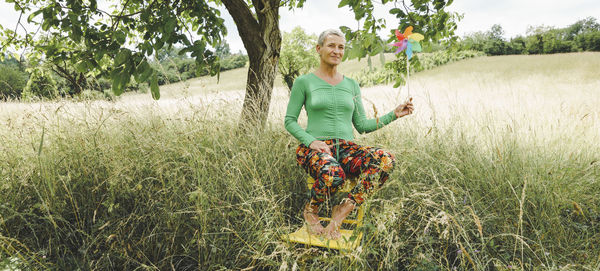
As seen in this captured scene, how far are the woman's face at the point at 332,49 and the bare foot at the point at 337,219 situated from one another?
1106mm

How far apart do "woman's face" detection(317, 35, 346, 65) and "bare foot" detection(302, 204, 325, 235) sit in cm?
114

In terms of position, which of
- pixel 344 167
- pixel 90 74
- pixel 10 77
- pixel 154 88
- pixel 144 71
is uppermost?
pixel 10 77

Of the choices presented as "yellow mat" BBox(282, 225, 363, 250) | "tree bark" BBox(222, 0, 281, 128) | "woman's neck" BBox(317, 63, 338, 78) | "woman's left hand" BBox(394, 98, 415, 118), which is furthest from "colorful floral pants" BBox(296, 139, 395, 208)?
"tree bark" BBox(222, 0, 281, 128)

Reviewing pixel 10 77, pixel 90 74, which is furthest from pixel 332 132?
pixel 10 77

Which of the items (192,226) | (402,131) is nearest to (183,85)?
(192,226)

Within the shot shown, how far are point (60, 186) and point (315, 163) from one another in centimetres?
200

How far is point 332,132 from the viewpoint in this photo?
2496 mm

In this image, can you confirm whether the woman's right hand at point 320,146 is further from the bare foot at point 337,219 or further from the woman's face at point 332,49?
the woman's face at point 332,49

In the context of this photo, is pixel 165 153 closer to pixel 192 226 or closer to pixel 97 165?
pixel 97 165

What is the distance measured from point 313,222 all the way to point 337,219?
167mm

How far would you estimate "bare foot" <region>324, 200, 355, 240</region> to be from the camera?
1.99 meters

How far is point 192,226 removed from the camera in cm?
233

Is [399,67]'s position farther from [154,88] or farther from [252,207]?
[154,88]

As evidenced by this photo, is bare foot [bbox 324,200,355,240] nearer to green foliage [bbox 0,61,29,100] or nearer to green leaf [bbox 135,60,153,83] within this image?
green leaf [bbox 135,60,153,83]
